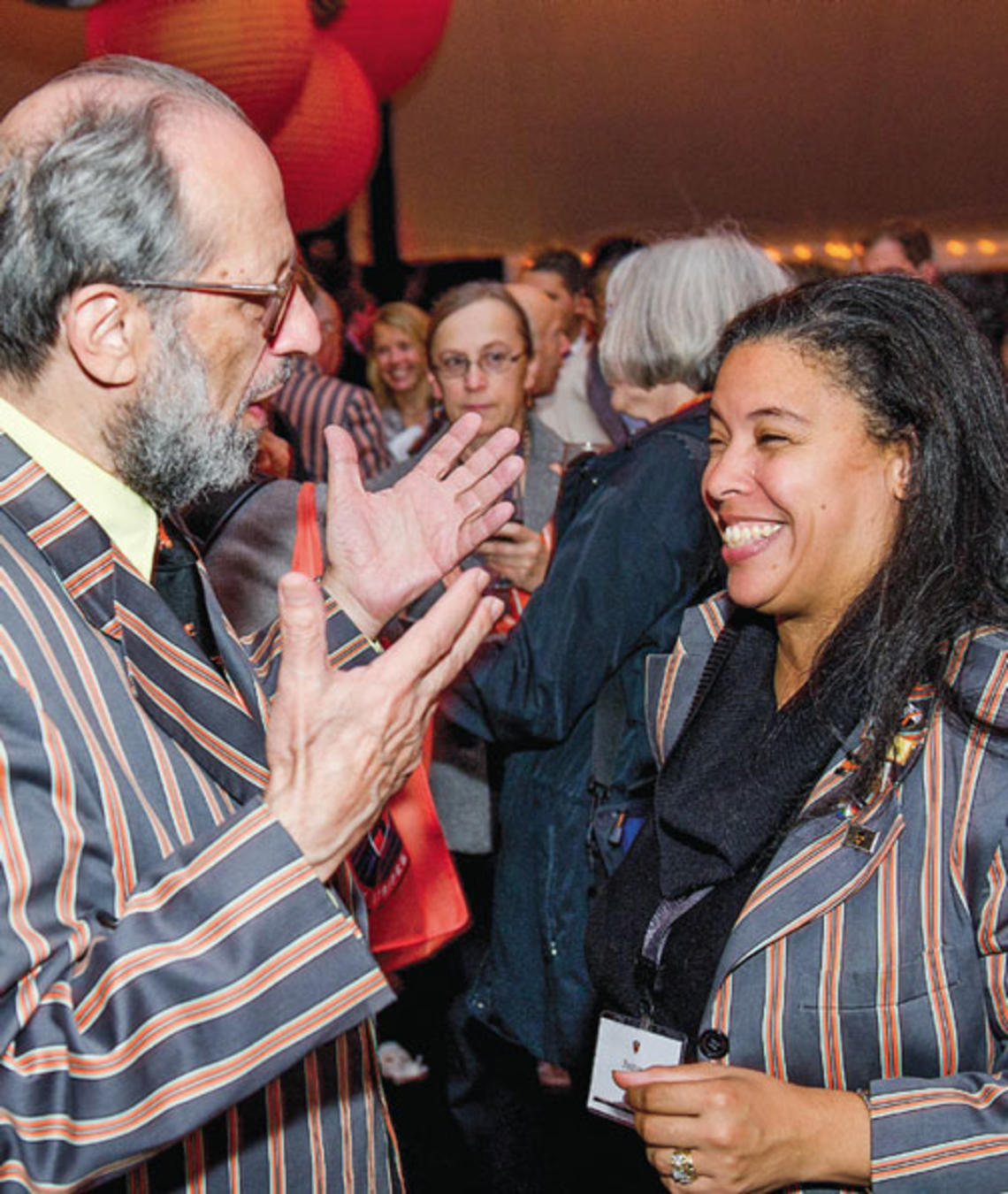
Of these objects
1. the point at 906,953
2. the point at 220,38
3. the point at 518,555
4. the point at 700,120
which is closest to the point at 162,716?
the point at 906,953

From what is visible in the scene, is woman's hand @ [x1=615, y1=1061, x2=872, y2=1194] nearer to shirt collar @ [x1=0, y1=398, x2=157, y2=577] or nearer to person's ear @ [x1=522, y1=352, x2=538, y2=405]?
shirt collar @ [x1=0, y1=398, x2=157, y2=577]

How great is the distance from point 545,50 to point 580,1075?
5.46m

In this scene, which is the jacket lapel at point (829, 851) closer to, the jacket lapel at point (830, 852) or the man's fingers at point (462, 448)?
the jacket lapel at point (830, 852)

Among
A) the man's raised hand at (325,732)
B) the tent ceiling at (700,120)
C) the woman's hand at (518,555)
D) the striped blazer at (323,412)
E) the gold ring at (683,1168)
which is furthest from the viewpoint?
the tent ceiling at (700,120)

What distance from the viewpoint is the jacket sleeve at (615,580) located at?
2061 millimetres

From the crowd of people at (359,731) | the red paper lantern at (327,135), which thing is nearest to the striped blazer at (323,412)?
the red paper lantern at (327,135)

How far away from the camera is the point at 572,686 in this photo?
2.09 meters

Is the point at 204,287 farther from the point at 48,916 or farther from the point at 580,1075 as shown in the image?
the point at 580,1075

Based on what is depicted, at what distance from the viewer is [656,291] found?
90.0 inches

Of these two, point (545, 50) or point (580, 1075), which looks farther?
point (545, 50)

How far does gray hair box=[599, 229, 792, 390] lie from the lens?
225 cm

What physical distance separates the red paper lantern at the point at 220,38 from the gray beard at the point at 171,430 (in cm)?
192

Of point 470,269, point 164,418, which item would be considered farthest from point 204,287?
point 470,269

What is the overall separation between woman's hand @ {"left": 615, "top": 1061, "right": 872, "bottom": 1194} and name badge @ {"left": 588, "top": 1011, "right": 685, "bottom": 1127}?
170 mm
